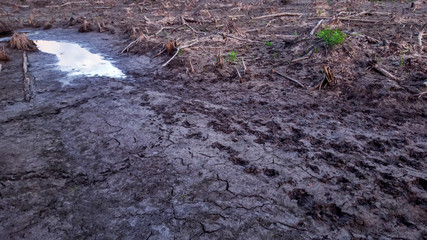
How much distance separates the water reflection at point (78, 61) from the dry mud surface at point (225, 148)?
1.21 feet

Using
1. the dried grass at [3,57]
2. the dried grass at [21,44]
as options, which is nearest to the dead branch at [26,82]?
the dried grass at [3,57]

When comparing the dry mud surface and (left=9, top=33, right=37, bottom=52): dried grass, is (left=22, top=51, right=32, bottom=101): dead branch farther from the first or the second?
(left=9, top=33, right=37, bottom=52): dried grass

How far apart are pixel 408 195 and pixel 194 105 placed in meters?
2.96

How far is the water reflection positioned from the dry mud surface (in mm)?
368

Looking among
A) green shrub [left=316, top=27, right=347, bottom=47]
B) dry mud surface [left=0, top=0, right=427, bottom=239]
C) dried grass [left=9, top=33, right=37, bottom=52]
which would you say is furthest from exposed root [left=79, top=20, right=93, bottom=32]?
green shrub [left=316, top=27, right=347, bottom=47]

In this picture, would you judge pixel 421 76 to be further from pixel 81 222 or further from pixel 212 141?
pixel 81 222

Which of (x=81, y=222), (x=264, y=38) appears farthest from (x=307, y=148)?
(x=264, y=38)

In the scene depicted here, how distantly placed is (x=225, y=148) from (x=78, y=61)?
18.0 feet

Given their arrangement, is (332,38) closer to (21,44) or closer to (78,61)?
(78,61)

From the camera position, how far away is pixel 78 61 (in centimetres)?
726

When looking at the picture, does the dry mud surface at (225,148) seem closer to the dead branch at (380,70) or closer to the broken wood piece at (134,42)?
the dead branch at (380,70)

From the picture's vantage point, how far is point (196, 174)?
3.04 meters

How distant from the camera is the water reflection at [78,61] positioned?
248 inches

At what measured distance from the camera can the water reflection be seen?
6311mm
